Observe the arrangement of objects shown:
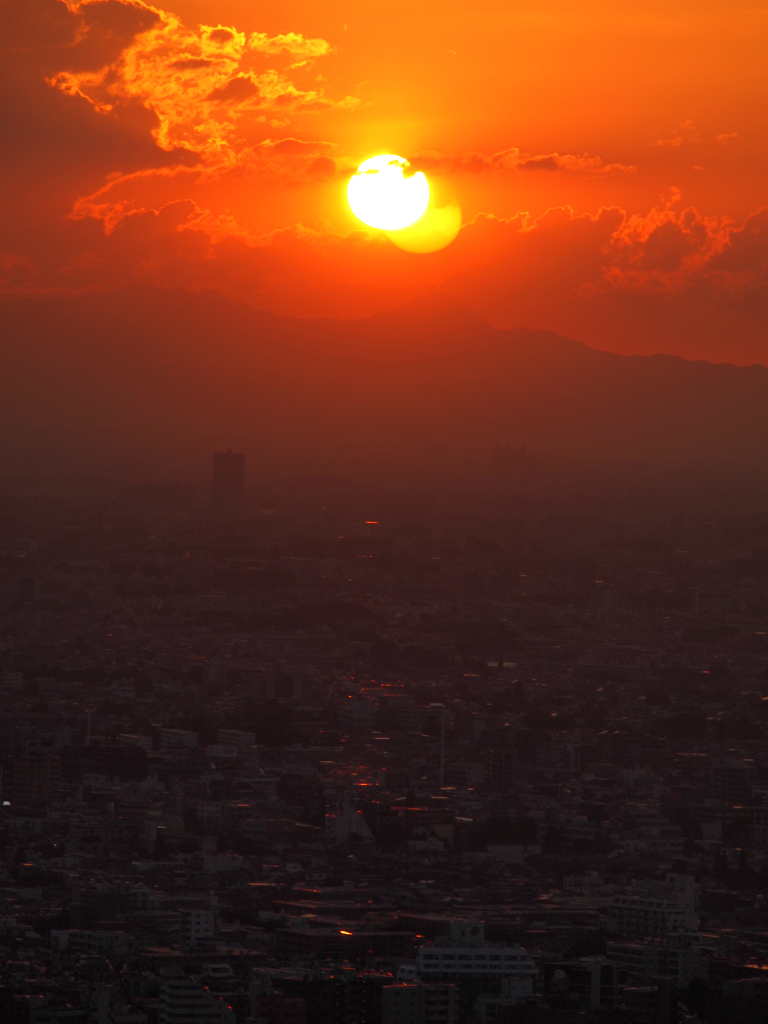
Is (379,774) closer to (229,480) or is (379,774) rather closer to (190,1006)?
(190,1006)

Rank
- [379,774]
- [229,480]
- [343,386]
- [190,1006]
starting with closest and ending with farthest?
1. [190,1006]
2. [379,774]
3. [229,480]
4. [343,386]

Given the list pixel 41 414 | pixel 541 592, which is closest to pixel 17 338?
pixel 41 414

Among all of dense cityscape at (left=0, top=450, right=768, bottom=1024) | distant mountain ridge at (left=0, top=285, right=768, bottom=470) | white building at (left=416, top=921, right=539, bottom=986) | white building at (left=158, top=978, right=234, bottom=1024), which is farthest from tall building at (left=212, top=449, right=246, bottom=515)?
white building at (left=158, top=978, right=234, bottom=1024)

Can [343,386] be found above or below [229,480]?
above

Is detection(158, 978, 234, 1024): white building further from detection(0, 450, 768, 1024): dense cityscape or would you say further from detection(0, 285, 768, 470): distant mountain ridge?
detection(0, 285, 768, 470): distant mountain ridge

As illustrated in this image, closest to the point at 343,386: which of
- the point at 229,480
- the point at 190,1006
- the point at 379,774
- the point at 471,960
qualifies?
the point at 229,480

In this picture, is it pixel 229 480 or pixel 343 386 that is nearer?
pixel 229 480
